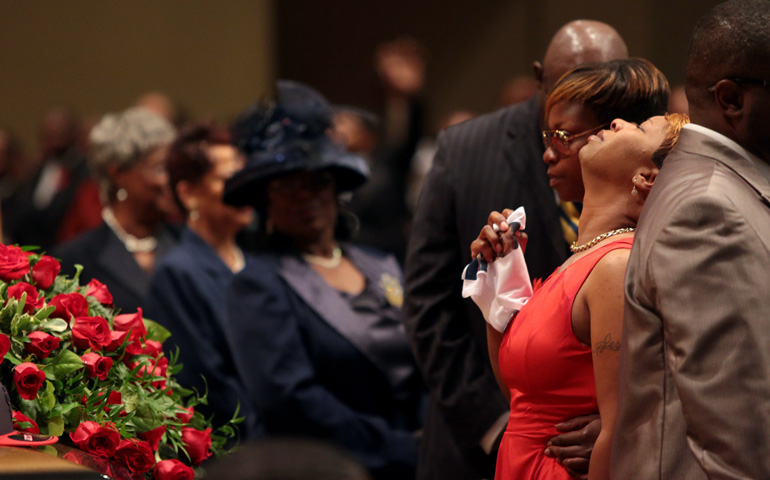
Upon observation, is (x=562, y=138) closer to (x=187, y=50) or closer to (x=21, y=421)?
(x=21, y=421)

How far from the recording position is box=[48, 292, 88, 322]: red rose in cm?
199

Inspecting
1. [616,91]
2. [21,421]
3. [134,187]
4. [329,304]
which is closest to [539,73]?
[616,91]

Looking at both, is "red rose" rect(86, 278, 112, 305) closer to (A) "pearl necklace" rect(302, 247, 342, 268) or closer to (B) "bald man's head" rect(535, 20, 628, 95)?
(B) "bald man's head" rect(535, 20, 628, 95)

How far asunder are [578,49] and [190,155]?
208 cm

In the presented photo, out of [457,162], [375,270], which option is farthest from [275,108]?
[457,162]

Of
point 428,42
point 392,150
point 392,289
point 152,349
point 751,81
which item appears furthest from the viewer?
point 428,42

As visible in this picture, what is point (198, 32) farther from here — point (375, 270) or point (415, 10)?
point (375, 270)

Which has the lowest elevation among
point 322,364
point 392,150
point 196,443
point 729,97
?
point 392,150

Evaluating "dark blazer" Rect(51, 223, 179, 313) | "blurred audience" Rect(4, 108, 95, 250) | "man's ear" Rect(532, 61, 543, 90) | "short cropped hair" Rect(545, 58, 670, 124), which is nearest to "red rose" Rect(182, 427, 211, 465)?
"short cropped hair" Rect(545, 58, 670, 124)

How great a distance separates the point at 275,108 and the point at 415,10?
571 cm

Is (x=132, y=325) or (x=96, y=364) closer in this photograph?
(x=96, y=364)

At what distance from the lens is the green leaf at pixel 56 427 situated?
183 cm

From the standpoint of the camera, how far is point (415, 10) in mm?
8945

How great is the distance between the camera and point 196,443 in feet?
6.66
